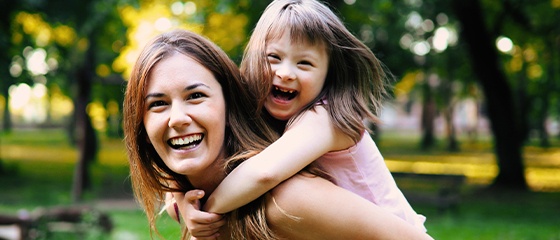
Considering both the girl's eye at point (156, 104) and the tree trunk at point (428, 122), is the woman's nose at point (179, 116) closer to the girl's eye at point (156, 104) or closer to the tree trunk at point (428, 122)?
the girl's eye at point (156, 104)

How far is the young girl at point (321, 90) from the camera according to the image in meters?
2.35

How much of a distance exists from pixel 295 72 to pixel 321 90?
149mm

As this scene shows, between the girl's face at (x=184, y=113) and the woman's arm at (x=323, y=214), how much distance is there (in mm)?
282

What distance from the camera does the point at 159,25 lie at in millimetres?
23484

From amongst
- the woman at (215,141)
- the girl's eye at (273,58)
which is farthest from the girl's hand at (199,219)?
the girl's eye at (273,58)

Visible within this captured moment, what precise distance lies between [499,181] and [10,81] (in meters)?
14.9

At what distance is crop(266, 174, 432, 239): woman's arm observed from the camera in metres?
2.14

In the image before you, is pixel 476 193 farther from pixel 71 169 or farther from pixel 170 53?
pixel 170 53

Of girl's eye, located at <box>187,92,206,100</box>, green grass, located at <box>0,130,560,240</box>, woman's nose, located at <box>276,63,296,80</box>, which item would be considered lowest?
green grass, located at <box>0,130,560,240</box>

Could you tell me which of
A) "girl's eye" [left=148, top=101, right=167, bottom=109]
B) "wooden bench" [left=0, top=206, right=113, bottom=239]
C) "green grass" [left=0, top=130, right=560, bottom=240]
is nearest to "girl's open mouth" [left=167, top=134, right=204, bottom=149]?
"girl's eye" [left=148, top=101, right=167, bottom=109]

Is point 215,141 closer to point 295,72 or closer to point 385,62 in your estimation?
point 295,72

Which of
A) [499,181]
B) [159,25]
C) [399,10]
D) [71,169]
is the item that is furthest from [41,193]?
[499,181]

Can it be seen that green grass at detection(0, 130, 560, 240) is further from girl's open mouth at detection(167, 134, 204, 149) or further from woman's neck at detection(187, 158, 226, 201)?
girl's open mouth at detection(167, 134, 204, 149)

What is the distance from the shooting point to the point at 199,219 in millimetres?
2314
